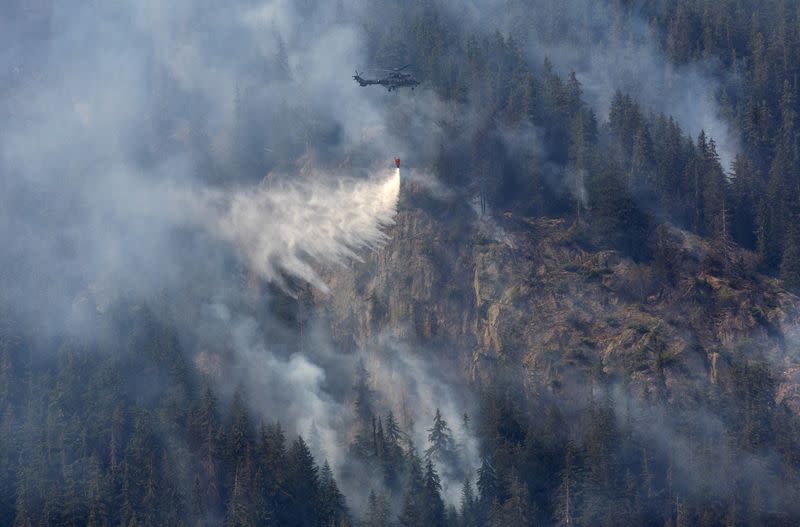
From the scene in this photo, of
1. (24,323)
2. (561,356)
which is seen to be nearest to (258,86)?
(24,323)

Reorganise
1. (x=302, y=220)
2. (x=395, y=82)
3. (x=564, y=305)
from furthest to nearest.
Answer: (x=302, y=220)
(x=395, y=82)
(x=564, y=305)

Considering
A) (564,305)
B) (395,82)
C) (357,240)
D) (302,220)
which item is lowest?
(564,305)

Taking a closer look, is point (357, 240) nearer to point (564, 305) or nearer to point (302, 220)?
point (302, 220)

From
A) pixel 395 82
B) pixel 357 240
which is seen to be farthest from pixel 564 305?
pixel 395 82

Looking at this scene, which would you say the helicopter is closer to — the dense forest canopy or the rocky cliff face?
the dense forest canopy

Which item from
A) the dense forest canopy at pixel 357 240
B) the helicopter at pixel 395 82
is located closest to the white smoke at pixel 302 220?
the dense forest canopy at pixel 357 240

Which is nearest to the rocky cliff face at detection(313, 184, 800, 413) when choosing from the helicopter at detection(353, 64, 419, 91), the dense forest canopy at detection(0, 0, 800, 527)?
the dense forest canopy at detection(0, 0, 800, 527)

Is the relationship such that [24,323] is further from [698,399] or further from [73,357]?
[698,399]
